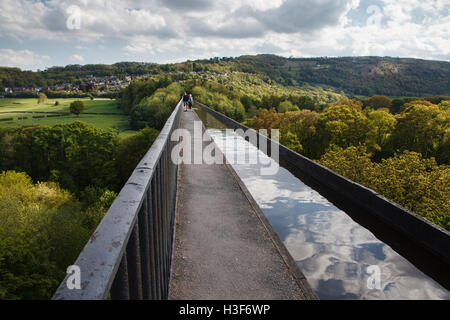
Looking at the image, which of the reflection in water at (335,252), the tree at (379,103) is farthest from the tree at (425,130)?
the reflection in water at (335,252)

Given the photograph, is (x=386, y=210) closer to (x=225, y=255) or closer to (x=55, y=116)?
(x=225, y=255)

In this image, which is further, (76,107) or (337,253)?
(76,107)

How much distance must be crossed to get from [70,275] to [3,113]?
517 feet

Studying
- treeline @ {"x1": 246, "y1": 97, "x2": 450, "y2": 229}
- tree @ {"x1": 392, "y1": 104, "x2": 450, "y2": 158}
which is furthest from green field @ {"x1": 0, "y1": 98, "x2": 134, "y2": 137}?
tree @ {"x1": 392, "y1": 104, "x2": 450, "y2": 158}

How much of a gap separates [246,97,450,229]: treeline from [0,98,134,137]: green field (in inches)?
2644

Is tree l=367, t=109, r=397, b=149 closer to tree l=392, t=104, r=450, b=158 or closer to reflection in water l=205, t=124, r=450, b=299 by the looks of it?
tree l=392, t=104, r=450, b=158

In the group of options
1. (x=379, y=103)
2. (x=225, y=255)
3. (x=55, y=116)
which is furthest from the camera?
(x=55, y=116)

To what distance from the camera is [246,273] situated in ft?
11.2

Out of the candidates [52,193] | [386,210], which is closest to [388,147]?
[386,210]

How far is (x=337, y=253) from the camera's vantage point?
15.6 ft

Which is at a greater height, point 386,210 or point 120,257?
point 120,257

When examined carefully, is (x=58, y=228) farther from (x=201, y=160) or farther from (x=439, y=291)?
(x=439, y=291)

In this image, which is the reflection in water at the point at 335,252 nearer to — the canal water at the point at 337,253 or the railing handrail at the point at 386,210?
the canal water at the point at 337,253

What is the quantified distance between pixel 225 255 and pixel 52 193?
5104 cm
